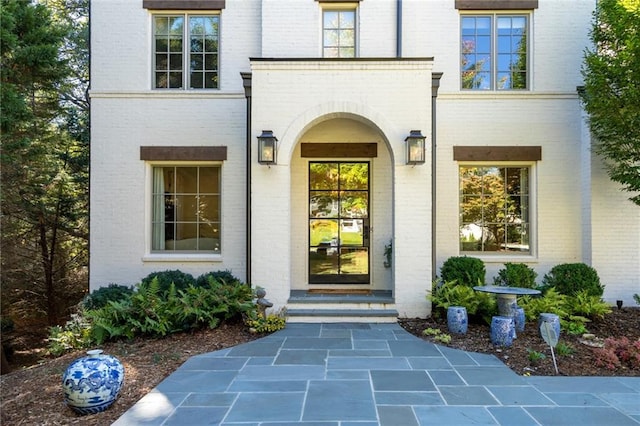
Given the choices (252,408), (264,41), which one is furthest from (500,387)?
(264,41)

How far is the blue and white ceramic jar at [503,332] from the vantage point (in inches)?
208

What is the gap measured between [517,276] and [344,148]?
13.0 feet

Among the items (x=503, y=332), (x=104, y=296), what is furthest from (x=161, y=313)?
(x=503, y=332)

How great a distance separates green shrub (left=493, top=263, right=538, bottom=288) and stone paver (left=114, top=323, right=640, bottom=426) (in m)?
2.53

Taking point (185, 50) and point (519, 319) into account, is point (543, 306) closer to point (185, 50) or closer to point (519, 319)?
point (519, 319)

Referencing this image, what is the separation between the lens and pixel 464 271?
22.5ft

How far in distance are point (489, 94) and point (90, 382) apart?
7865 mm

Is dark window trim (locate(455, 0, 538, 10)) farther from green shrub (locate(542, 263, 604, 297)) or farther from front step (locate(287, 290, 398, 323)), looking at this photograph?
front step (locate(287, 290, 398, 323))

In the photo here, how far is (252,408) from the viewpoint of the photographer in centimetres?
361

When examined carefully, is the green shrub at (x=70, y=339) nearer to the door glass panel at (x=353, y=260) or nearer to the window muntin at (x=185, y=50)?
the door glass panel at (x=353, y=260)

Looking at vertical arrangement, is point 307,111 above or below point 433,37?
below

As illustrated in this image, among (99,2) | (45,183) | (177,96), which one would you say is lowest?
(45,183)

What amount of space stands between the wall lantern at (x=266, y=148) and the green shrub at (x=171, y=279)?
258 cm

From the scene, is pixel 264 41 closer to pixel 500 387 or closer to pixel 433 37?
pixel 433 37
